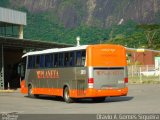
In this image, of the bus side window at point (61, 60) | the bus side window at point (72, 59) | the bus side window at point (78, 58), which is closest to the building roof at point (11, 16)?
the bus side window at point (61, 60)

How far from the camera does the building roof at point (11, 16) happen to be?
55562 mm

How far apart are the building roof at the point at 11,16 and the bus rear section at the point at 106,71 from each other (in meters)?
33.0

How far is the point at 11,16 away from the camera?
57781mm

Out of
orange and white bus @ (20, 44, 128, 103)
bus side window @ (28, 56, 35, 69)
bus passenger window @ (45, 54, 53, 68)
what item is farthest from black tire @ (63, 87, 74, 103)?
bus side window @ (28, 56, 35, 69)

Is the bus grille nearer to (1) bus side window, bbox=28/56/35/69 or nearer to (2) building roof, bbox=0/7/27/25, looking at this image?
(1) bus side window, bbox=28/56/35/69

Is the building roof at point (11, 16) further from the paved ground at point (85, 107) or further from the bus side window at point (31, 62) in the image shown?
the paved ground at point (85, 107)

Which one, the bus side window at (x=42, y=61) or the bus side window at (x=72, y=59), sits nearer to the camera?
the bus side window at (x=72, y=59)

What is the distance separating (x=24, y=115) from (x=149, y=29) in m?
123

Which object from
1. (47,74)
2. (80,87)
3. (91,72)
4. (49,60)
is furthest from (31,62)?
(91,72)

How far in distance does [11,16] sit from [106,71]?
35985 mm

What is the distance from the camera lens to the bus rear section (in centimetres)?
2326

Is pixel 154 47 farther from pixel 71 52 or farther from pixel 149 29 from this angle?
pixel 71 52

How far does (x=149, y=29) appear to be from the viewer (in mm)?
137875

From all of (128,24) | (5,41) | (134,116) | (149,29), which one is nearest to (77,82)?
(134,116)
